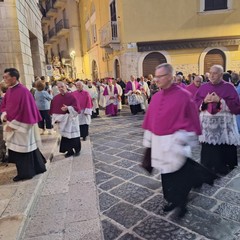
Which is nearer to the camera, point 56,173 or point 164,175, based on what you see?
point 164,175

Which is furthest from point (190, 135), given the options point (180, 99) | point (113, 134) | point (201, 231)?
point (113, 134)

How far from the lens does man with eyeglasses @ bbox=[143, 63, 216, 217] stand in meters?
3.11

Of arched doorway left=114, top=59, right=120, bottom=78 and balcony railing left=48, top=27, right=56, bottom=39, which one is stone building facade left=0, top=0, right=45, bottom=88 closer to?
arched doorway left=114, top=59, right=120, bottom=78

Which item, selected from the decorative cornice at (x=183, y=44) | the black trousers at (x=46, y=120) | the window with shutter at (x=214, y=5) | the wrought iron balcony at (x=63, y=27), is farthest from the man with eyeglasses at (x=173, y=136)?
the wrought iron balcony at (x=63, y=27)

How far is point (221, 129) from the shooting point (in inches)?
173

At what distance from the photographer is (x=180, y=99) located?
3.14 meters

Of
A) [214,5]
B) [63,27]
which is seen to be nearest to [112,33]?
[214,5]

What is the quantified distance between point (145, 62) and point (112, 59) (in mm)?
3115

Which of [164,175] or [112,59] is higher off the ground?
[112,59]

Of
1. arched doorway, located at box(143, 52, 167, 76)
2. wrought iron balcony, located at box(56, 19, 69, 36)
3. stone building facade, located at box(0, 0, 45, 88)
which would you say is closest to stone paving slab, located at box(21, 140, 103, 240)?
stone building facade, located at box(0, 0, 45, 88)

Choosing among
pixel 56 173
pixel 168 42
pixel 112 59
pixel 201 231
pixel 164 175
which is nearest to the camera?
pixel 201 231

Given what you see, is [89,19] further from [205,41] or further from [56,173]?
[56,173]

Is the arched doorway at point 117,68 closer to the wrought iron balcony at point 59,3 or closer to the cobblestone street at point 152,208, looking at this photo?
the cobblestone street at point 152,208

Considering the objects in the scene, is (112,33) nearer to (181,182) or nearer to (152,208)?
(152,208)
